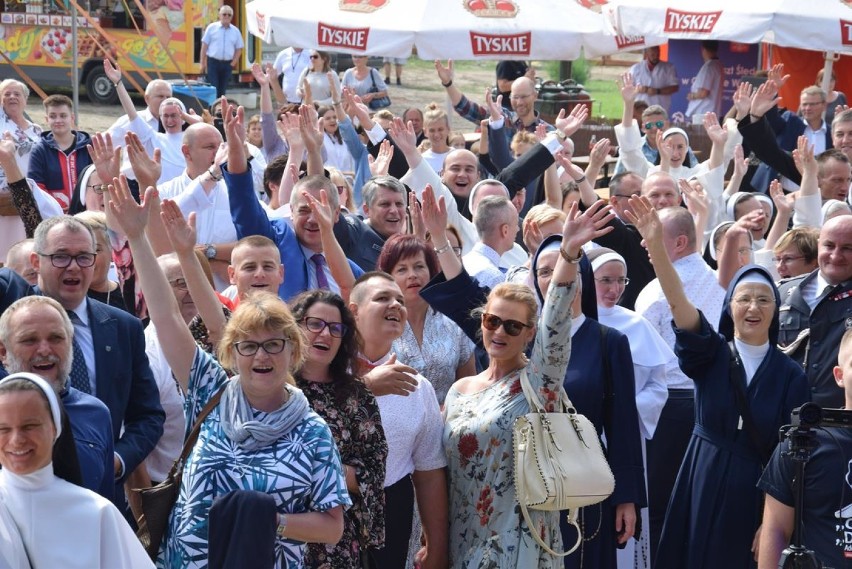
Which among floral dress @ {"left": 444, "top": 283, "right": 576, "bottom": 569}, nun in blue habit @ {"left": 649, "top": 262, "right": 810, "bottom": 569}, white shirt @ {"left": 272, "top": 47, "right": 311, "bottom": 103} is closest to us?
floral dress @ {"left": 444, "top": 283, "right": 576, "bottom": 569}

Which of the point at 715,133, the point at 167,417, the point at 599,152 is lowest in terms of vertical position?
the point at 167,417

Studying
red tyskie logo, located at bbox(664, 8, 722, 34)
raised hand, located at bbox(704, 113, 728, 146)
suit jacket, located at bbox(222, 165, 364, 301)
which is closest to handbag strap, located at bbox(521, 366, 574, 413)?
suit jacket, located at bbox(222, 165, 364, 301)

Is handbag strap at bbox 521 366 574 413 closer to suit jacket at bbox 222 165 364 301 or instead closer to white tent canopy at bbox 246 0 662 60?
suit jacket at bbox 222 165 364 301

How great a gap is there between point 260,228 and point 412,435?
7.46 ft

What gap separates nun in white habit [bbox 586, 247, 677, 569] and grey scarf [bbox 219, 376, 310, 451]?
2198 mm

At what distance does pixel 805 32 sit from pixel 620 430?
7.70 metres

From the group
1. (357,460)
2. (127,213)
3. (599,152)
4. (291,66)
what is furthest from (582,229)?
(291,66)

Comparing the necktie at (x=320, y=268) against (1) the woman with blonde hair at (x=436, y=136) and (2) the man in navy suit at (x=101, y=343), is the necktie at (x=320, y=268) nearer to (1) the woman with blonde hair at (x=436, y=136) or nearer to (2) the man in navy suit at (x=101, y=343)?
(2) the man in navy suit at (x=101, y=343)

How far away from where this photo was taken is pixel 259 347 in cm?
404

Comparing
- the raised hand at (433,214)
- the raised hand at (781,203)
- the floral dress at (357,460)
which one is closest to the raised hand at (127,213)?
the floral dress at (357,460)

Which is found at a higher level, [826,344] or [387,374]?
[387,374]

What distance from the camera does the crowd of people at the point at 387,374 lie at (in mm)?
3938

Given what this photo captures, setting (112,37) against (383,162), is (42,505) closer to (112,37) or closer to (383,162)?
(383,162)

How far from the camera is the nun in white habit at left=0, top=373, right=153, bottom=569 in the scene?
351 centimetres
